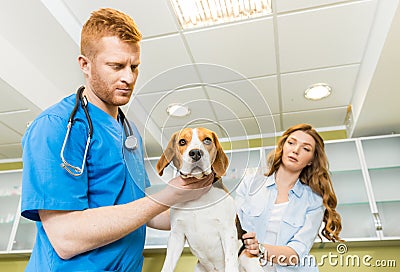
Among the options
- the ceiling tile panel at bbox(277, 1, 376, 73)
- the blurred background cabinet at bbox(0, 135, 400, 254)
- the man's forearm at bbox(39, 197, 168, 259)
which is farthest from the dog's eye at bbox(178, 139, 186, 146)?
the blurred background cabinet at bbox(0, 135, 400, 254)

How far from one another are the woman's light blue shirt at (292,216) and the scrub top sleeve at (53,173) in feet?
0.78

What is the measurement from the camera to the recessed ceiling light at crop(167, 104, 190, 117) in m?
0.36

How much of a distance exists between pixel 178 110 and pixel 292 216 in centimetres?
37

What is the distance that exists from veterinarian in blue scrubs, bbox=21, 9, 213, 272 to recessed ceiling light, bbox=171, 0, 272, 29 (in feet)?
3.24

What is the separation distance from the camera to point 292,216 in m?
0.61

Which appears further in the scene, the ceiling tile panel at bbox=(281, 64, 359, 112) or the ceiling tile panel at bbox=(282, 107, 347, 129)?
the ceiling tile panel at bbox=(282, 107, 347, 129)

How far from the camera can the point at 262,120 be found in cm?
36

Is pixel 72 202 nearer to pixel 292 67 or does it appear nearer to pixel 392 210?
pixel 292 67

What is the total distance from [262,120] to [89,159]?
0.27 metres

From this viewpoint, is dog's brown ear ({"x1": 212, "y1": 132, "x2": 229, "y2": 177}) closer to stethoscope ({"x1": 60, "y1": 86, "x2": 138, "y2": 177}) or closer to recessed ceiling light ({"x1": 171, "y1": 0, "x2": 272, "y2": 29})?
stethoscope ({"x1": 60, "y1": 86, "x2": 138, "y2": 177})

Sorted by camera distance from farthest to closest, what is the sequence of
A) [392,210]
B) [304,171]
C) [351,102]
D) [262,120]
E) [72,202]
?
[351,102] → [392,210] → [304,171] → [72,202] → [262,120]

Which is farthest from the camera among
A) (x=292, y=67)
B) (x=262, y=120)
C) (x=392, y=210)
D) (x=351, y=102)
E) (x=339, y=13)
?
(x=351, y=102)

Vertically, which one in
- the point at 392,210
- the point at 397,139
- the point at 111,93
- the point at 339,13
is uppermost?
the point at 339,13

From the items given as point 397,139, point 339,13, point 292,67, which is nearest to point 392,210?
point 397,139
